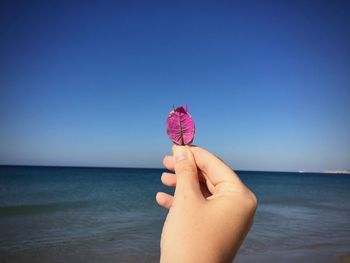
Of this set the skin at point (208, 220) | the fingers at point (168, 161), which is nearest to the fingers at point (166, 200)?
the fingers at point (168, 161)

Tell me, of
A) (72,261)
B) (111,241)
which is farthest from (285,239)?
(72,261)

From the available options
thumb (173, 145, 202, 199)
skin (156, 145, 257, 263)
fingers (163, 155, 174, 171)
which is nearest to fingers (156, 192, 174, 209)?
fingers (163, 155, 174, 171)

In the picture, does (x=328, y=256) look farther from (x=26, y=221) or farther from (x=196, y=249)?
(x=26, y=221)

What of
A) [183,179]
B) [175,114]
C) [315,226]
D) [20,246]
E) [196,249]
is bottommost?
[315,226]

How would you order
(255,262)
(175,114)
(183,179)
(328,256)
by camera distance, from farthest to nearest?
(328,256) → (255,262) → (175,114) → (183,179)

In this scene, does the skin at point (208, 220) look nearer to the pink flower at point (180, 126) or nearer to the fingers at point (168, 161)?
the fingers at point (168, 161)

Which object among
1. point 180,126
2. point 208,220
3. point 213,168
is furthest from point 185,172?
point 180,126

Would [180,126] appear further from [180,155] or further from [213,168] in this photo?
[213,168]
